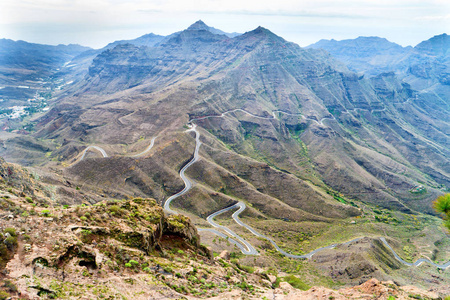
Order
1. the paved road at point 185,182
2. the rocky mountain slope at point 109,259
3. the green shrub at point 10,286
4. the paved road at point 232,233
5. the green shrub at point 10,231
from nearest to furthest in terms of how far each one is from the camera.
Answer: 1. the green shrub at point 10,286
2. the rocky mountain slope at point 109,259
3. the green shrub at point 10,231
4. the paved road at point 232,233
5. the paved road at point 185,182

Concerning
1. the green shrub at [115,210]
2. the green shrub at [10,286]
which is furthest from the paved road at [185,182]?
the green shrub at [10,286]

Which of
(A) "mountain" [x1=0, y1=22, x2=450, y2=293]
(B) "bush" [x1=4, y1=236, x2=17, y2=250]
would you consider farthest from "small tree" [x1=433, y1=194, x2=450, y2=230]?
(A) "mountain" [x1=0, y1=22, x2=450, y2=293]

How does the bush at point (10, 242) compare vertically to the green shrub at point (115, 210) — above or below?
above

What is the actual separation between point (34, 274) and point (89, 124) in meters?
192

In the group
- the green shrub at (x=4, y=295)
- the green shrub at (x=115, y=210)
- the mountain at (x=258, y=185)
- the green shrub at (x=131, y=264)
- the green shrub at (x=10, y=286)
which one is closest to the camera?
the green shrub at (x=4, y=295)

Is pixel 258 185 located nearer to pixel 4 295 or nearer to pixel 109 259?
pixel 109 259

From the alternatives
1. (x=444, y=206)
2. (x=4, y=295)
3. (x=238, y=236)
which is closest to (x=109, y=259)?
(x=4, y=295)

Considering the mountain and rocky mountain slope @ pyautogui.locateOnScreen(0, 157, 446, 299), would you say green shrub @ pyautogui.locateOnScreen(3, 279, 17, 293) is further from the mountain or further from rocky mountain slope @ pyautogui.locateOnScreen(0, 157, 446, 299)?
the mountain

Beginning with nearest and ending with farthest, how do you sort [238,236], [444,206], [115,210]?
[444,206], [115,210], [238,236]

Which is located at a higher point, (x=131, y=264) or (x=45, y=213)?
(x=45, y=213)

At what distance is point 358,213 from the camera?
12769cm

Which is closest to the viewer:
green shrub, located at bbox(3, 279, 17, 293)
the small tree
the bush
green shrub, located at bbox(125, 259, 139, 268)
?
green shrub, located at bbox(3, 279, 17, 293)

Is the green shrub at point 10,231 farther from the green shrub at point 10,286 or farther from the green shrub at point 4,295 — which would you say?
the green shrub at point 4,295

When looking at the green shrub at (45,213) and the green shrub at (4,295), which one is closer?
the green shrub at (4,295)
